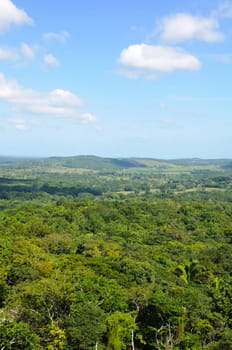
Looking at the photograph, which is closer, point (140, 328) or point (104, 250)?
point (140, 328)

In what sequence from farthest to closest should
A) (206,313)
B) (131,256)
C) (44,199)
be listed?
(44,199)
(131,256)
(206,313)

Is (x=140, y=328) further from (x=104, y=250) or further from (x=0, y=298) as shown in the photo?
(x=104, y=250)

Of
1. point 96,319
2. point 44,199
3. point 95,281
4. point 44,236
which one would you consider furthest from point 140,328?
point 44,199

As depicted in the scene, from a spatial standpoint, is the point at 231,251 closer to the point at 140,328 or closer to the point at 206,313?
the point at 206,313

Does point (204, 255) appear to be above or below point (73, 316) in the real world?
below

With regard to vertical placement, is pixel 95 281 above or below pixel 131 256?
above

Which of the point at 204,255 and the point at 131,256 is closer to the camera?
the point at 131,256

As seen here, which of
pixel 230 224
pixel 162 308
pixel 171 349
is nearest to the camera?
pixel 171 349

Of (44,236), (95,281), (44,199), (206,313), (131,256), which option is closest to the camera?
(206,313)

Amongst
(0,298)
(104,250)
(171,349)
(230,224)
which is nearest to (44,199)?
(230,224)
